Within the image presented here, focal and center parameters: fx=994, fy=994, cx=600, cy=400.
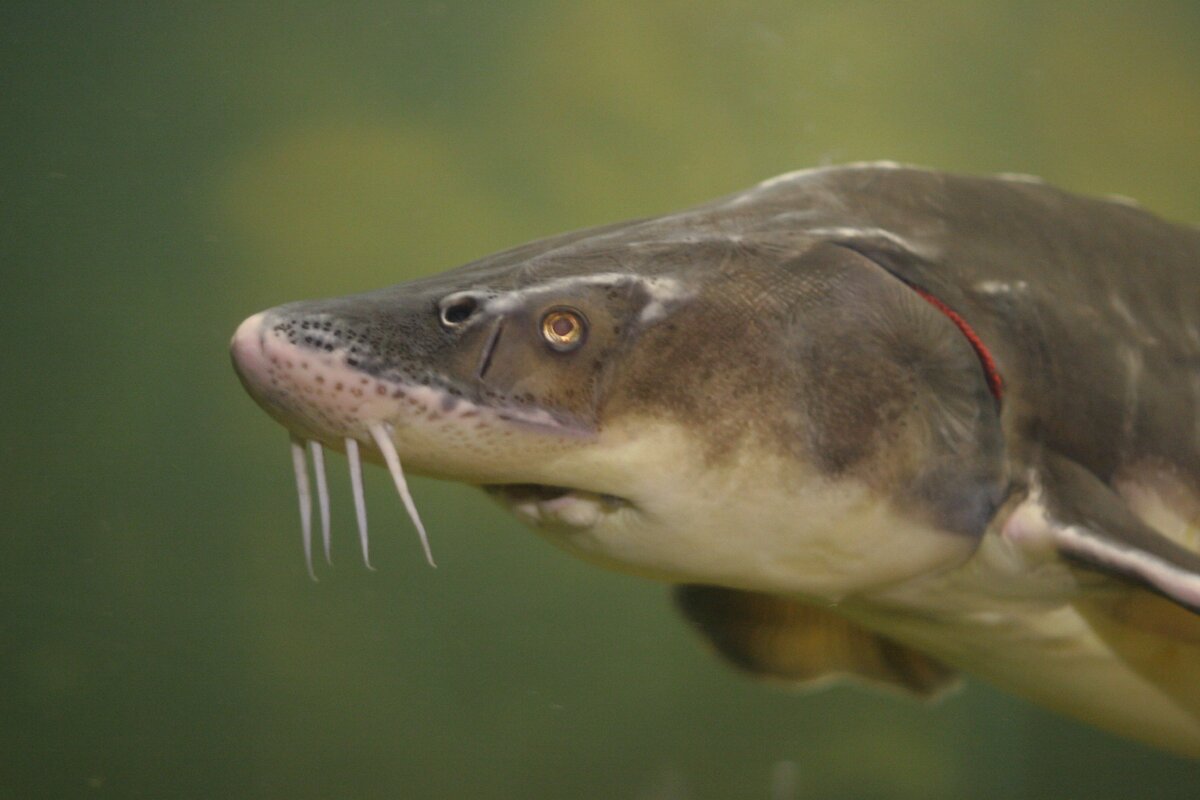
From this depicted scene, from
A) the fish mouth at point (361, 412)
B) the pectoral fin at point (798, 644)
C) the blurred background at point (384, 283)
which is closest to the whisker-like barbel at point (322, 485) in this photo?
the fish mouth at point (361, 412)

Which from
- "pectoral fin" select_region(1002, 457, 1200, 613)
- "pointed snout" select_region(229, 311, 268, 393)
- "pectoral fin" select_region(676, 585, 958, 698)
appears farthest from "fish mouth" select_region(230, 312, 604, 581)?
"pectoral fin" select_region(676, 585, 958, 698)

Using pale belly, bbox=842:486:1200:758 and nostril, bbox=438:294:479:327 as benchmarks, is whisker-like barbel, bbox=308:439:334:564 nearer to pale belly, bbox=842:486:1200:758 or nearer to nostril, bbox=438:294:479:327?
nostril, bbox=438:294:479:327

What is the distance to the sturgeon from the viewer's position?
93cm

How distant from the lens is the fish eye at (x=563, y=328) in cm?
96

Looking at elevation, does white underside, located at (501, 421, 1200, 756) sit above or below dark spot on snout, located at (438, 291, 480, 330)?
below

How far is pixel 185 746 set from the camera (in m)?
4.25

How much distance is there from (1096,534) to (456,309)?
0.74 m

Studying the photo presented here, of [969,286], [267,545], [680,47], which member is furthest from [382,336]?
[267,545]

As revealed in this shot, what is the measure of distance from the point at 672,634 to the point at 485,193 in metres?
2.07

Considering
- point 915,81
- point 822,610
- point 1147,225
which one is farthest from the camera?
point 915,81

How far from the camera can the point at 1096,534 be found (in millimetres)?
1094

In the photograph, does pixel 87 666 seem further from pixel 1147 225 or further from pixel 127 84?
pixel 1147 225

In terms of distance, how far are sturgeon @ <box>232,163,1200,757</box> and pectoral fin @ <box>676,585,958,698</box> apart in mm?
279

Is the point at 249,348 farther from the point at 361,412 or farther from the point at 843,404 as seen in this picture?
the point at 843,404
